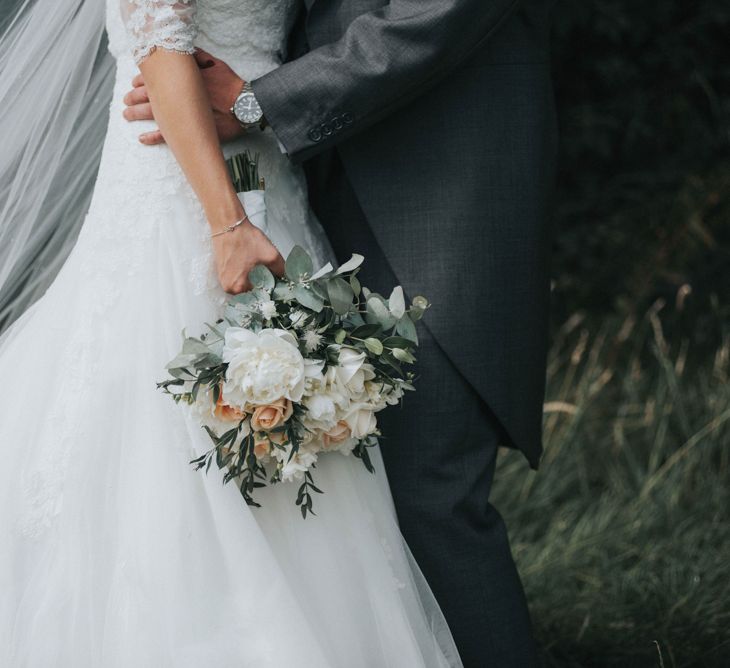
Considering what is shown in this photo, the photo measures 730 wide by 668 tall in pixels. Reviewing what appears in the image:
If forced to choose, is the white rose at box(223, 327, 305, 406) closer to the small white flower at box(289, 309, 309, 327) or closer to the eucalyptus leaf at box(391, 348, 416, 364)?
the small white flower at box(289, 309, 309, 327)

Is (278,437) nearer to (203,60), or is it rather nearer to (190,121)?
(190,121)

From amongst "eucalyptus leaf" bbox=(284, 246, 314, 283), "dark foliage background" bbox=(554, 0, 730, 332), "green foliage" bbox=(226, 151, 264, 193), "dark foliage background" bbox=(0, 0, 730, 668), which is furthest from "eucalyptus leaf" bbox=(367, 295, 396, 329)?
"dark foliage background" bbox=(554, 0, 730, 332)

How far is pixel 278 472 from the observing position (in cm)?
183

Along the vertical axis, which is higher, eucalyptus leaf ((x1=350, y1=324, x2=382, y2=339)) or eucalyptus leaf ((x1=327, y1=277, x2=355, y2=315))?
eucalyptus leaf ((x1=327, y1=277, x2=355, y2=315))

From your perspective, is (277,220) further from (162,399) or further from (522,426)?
(522,426)

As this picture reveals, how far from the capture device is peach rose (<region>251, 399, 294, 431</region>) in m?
1.71

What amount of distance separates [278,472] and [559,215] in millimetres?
3146

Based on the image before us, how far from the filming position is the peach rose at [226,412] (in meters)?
1.73

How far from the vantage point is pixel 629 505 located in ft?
11.5

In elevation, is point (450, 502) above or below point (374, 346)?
below

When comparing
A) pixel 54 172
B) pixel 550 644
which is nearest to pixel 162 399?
pixel 54 172

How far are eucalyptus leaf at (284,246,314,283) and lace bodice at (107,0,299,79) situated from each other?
415mm

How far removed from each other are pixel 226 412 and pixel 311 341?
181 millimetres

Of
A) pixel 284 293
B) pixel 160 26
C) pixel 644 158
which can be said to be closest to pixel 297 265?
pixel 284 293
